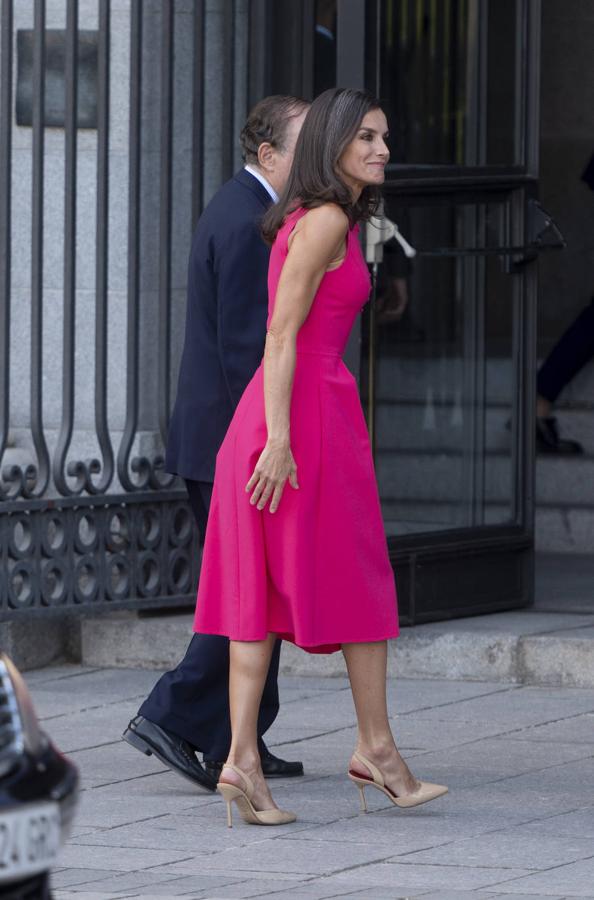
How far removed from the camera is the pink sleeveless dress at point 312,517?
5.59 m

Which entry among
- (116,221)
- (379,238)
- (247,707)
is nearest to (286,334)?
(247,707)

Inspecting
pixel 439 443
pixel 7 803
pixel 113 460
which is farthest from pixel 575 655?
pixel 7 803

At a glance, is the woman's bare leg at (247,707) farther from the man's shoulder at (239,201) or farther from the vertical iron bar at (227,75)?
the vertical iron bar at (227,75)

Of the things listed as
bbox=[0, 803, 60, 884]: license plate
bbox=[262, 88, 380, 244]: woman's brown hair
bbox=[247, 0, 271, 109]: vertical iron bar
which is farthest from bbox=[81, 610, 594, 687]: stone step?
bbox=[0, 803, 60, 884]: license plate

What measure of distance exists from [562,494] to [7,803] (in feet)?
23.2

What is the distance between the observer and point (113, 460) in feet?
26.2

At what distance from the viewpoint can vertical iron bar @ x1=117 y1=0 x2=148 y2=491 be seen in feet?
26.0

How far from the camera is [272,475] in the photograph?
5.53 metres

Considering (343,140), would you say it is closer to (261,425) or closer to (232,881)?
(261,425)

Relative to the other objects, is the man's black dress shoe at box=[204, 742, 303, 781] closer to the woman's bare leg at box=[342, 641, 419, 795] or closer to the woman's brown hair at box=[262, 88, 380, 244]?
the woman's bare leg at box=[342, 641, 419, 795]

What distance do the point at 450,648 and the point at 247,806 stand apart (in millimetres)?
2287

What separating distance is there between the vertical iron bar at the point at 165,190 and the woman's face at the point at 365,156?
2483mm

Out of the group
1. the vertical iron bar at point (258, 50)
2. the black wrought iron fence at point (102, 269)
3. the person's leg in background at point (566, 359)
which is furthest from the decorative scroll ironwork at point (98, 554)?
the person's leg in background at point (566, 359)

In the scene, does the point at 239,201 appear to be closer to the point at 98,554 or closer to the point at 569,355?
the point at 98,554
